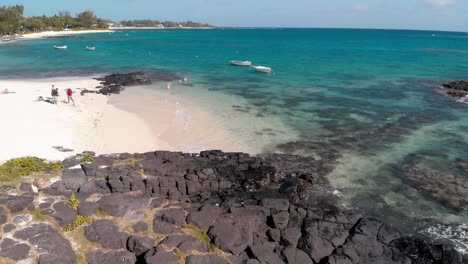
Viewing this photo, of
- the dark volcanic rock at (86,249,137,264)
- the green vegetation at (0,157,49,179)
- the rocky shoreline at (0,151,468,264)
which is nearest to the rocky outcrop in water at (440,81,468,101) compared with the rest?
the rocky shoreline at (0,151,468,264)

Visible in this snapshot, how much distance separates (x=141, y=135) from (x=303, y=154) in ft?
41.4

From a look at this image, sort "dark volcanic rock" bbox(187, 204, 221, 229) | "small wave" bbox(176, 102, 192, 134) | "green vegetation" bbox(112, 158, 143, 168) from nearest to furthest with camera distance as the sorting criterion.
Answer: "dark volcanic rock" bbox(187, 204, 221, 229)
"green vegetation" bbox(112, 158, 143, 168)
"small wave" bbox(176, 102, 192, 134)

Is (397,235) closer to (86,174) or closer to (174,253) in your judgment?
(174,253)

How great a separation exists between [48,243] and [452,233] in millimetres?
17641

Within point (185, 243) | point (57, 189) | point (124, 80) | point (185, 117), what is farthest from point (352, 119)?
point (124, 80)

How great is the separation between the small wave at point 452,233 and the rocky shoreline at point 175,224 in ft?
1.85

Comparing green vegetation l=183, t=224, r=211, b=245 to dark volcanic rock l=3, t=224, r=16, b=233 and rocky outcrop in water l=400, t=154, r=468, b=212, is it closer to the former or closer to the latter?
dark volcanic rock l=3, t=224, r=16, b=233

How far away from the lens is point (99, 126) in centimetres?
2941

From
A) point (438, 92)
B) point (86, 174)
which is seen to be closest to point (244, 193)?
point (86, 174)

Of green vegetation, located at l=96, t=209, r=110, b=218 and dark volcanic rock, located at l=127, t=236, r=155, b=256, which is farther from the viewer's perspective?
green vegetation, located at l=96, t=209, r=110, b=218

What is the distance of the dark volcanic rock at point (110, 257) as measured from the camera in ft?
42.0

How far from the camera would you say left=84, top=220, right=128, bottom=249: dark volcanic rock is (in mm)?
13555

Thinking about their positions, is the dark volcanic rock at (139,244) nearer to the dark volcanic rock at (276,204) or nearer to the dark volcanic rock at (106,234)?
the dark volcanic rock at (106,234)

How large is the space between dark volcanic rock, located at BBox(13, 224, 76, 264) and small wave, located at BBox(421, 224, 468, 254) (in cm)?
1565
